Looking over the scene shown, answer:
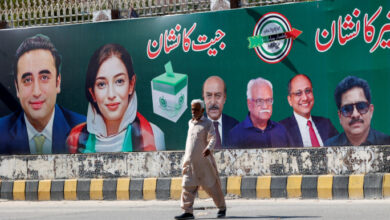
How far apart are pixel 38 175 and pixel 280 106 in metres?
4.17

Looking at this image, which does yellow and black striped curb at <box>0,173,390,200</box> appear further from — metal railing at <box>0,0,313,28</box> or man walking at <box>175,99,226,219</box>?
metal railing at <box>0,0,313,28</box>

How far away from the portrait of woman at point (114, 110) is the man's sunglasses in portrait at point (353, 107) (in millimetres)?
2878

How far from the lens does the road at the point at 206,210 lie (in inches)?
367

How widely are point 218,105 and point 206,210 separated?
7.14ft

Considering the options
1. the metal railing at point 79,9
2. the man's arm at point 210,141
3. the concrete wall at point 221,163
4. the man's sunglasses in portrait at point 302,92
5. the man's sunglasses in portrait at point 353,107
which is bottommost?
the concrete wall at point 221,163

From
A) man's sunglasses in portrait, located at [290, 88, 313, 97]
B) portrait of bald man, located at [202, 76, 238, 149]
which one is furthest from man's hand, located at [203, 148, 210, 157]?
portrait of bald man, located at [202, 76, 238, 149]

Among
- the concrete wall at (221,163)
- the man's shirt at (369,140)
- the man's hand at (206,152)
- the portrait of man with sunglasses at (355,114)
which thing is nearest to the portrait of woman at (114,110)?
the concrete wall at (221,163)

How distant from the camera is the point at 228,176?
478 inches

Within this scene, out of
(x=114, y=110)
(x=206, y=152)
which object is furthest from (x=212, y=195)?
(x=114, y=110)

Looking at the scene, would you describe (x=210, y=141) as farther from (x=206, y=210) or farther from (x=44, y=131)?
(x=44, y=131)

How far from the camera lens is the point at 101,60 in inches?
520

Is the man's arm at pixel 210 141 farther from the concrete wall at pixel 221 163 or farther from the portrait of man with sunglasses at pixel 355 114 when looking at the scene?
the portrait of man with sunglasses at pixel 355 114

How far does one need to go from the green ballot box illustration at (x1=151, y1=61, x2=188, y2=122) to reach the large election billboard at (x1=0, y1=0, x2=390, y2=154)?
0.02 m

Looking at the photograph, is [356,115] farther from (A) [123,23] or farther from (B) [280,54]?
(A) [123,23]
